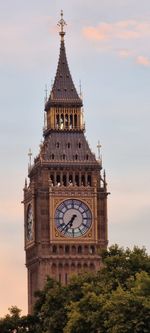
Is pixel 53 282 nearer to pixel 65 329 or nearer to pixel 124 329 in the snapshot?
pixel 65 329

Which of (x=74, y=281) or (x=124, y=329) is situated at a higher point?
(x=74, y=281)

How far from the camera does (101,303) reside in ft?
479

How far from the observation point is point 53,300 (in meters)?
162

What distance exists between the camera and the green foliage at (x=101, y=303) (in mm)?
137125

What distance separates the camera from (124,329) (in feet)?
447

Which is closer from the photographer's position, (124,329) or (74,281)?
(124,329)

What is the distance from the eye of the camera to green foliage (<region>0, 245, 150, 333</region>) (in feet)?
450

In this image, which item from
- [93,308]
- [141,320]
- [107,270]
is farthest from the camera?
[107,270]

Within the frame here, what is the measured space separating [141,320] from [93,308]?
12.3 meters

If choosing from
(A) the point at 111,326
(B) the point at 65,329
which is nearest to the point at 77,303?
(B) the point at 65,329

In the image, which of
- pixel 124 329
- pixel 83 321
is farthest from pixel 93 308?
pixel 124 329

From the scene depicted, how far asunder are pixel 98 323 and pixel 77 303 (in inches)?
284

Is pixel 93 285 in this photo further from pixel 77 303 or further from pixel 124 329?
pixel 124 329

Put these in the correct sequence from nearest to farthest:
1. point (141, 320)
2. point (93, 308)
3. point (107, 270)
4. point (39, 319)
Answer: point (141, 320), point (93, 308), point (107, 270), point (39, 319)
